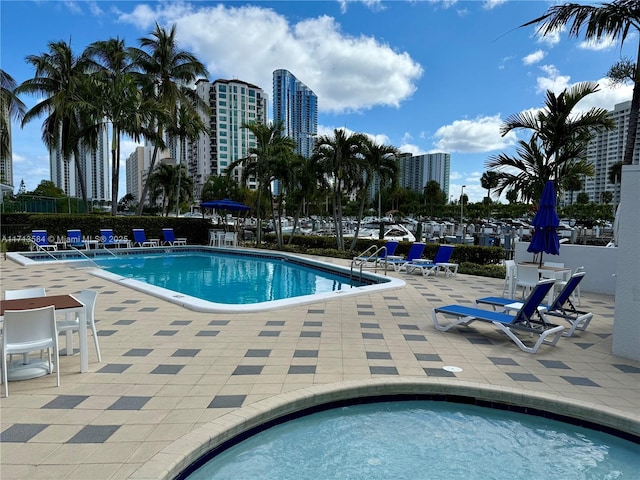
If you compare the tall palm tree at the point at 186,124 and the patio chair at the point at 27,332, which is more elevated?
the tall palm tree at the point at 186,124

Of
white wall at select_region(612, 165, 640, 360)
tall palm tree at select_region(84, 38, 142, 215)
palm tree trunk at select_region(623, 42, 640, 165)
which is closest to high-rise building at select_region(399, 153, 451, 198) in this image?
tall palm tree at select_region(84, 38, 142, 215)

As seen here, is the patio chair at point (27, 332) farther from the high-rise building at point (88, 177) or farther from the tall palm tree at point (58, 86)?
the high-rise building at point (88, 177)

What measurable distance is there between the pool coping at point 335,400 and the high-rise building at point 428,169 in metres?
78.2

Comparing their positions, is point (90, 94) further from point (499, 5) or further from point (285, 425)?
point (285, 425)

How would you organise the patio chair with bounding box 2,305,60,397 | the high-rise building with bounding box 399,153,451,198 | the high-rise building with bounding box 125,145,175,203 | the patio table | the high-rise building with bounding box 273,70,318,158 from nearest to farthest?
the patio chair with bounding box 2,305,60,397
the patio table
the high-rise building with bounding box 399,153,451,198
the high-rise building with bounding box 273,70,318,158
the high-rise building with bounding box 125,145,175,203

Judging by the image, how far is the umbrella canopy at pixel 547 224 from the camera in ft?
25.4

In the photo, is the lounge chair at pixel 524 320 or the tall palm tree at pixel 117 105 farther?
the tall palm tree at pixel 117 105

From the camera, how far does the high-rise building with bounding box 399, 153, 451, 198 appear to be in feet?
268

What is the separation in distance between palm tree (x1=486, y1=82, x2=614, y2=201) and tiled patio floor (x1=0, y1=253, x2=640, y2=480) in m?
6.08

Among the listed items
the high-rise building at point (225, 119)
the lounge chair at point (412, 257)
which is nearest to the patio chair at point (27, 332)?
the lounge chair at point (412, 257)

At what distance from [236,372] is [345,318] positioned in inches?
110

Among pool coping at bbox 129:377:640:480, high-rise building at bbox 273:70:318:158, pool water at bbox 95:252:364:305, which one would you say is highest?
high-rise building at bbox 273:70:318:158

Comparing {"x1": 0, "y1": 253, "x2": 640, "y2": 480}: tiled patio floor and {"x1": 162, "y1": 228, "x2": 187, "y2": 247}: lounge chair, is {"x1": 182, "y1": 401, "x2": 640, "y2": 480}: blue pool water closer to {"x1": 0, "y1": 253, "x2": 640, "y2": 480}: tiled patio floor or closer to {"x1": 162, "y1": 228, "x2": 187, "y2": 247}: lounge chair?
{"x1": 0, "y1": 253, "x2": 640, "y2": 480}: tiled patio floor

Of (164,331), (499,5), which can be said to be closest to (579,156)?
(499,5)
